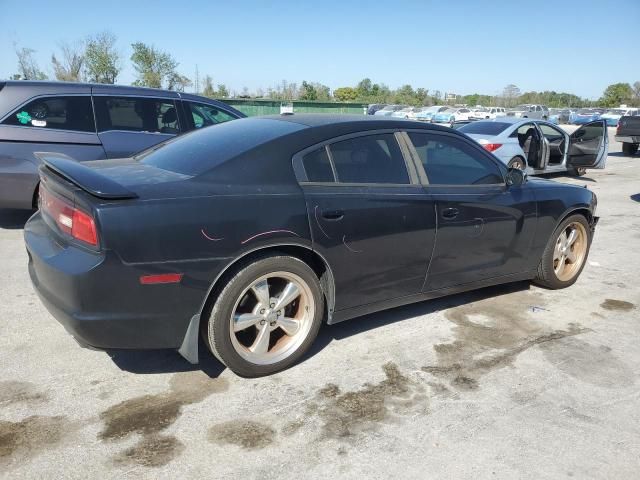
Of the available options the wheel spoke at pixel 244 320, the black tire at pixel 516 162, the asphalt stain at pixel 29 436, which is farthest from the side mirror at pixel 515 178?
the black tire at pixel 516 162

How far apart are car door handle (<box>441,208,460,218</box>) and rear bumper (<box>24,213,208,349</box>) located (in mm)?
1802

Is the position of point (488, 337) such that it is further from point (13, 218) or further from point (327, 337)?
point (13, 218)

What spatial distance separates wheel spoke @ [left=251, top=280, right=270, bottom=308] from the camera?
3.05 metres

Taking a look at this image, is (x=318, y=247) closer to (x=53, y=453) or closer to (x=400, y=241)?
(x=400, y=241)

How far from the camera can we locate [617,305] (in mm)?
4648

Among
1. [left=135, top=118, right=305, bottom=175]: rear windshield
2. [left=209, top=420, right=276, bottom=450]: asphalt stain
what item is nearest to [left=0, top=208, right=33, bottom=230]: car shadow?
[left=135, top=118, right=305, bottom=175]: rear windshield

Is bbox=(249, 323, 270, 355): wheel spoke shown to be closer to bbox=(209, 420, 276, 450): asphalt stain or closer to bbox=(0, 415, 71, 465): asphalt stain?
bbox=(209, 420, 276, 450): asphalt stain

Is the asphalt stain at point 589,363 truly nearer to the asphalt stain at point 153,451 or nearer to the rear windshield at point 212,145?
the rear windshield at point 212,145

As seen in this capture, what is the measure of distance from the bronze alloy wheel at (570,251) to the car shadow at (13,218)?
6.05m

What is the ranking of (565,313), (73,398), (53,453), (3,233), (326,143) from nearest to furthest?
(53,453) < (73,398) < (326,143) < (565,313) < (3,233)

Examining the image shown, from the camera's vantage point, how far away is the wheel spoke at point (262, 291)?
3052 mm

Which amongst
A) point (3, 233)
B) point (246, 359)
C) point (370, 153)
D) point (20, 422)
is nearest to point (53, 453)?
point (20, 422)

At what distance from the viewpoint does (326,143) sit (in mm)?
3383

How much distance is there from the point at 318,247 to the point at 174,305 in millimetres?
895
